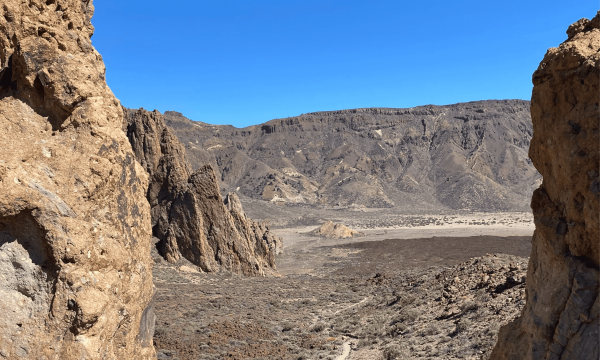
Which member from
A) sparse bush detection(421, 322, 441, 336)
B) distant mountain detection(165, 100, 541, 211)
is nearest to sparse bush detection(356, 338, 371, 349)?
sparse bush detection(421, 322, 441, 336)

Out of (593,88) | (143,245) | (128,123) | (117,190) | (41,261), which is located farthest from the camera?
(128,123)

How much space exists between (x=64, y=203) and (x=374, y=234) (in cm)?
4982

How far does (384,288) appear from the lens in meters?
20.9

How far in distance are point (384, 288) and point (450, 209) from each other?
7252 cm

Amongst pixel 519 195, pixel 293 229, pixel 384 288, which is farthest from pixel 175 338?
pixel 519 195

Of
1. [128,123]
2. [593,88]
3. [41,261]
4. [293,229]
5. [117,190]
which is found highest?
[128,123]

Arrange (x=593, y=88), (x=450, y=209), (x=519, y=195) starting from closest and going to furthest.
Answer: (x=593, y=88) < (x=450, y=209) < (x=519, y=195)

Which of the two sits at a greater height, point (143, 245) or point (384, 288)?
point (143, 245)

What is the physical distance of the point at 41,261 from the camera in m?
5.04

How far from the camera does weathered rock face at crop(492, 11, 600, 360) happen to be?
459cm

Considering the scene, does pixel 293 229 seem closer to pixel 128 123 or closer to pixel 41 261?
pixel 128 123

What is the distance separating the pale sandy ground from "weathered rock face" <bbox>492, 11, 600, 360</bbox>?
2434 centimetres

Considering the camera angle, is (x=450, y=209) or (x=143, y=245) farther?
(x=450, y=209)

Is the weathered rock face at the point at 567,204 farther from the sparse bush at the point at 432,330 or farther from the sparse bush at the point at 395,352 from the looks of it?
the sparse bush at the point at 432,330
